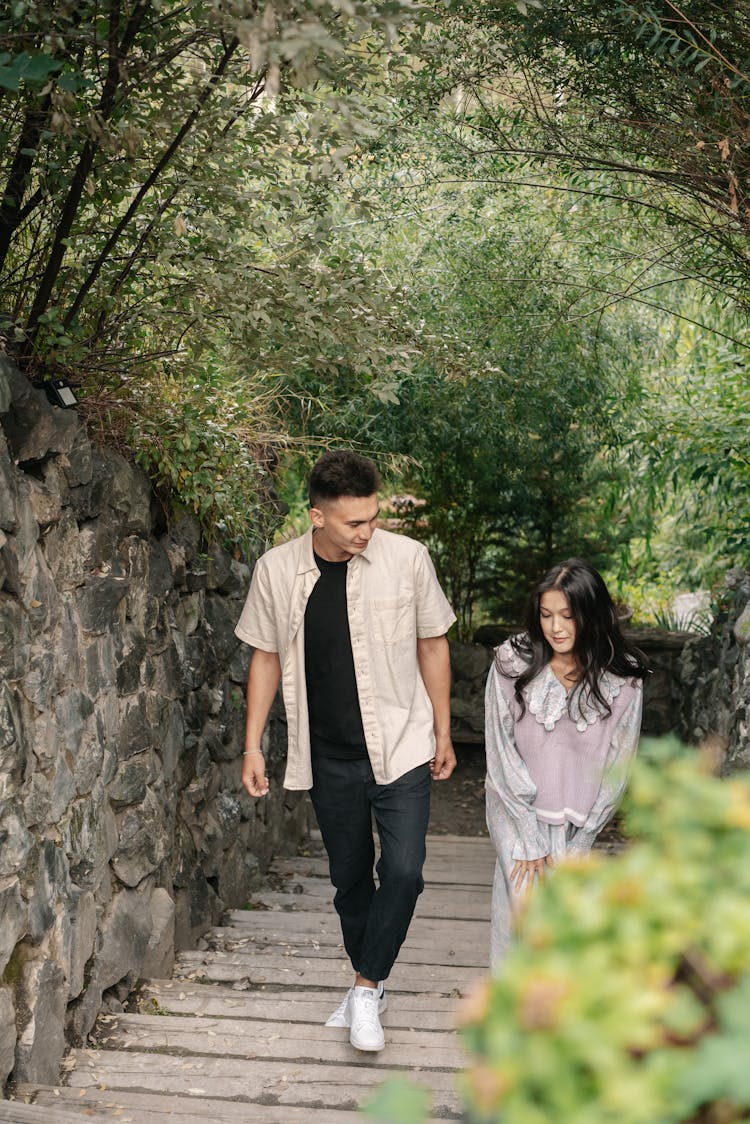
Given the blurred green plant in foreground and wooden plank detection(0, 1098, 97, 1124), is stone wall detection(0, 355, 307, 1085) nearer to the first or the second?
wooden plank detection(0, 1098, 97, 1124)

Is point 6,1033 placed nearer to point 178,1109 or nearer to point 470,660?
point 178,1109

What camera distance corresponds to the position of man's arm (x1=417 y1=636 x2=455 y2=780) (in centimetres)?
313

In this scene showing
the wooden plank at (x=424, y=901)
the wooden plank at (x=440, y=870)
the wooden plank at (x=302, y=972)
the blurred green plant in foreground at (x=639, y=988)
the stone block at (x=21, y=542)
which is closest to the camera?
the blurred green plant in foreground at (x=639, y=988)

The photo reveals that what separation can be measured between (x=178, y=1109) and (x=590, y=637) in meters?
1.56

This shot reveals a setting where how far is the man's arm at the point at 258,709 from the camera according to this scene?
312 cm

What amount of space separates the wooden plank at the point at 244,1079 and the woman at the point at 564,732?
0.52 m

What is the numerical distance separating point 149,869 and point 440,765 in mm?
1108

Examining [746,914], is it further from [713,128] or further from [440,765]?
[713,128]

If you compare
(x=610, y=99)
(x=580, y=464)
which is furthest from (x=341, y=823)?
(x=580, y=464)

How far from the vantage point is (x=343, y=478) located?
9.47 feet

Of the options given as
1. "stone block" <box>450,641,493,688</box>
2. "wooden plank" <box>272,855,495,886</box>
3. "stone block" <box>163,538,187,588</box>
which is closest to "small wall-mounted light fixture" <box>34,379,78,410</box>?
"stone block" <box>163,538,187,588</box>

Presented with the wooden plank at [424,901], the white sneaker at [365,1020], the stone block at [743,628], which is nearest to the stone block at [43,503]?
the white sneaker at [365,1020]

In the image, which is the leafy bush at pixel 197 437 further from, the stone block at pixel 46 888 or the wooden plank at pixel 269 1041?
the wooden plank at pixel 269 1041

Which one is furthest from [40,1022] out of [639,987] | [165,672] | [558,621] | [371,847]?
[639,987]
